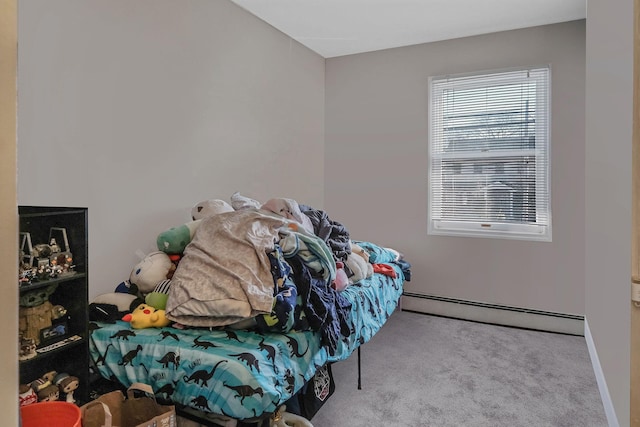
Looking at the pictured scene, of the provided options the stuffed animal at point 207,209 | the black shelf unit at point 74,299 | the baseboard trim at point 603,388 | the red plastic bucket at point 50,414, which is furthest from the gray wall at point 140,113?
the baseboard trim at point 603,388

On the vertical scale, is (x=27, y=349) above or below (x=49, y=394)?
above

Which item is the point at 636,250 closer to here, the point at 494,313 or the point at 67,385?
the point at 67,385

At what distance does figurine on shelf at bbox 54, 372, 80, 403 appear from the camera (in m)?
1.51

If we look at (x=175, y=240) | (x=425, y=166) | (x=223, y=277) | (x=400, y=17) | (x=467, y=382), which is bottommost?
(x=467, y=382)

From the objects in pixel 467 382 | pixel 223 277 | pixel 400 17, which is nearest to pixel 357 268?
pixel 467 382

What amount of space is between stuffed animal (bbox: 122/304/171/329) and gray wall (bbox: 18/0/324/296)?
456 mm

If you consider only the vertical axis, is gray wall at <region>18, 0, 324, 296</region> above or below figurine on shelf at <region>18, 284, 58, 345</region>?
above

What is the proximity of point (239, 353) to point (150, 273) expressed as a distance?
765 mm

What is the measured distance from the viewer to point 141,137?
2.35 m

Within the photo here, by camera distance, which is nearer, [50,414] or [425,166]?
[50,414]

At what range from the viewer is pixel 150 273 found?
6.59ft

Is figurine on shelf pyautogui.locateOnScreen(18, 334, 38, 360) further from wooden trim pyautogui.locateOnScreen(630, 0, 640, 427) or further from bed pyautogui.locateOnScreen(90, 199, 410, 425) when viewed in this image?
wooden trim pyautogui.locateOnScreen(630, 0, 640, 427)

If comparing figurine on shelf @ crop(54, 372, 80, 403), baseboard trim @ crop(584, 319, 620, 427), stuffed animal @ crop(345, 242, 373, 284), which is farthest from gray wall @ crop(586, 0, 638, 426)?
figurine on shelf @ crop(54, 372, 80, 403)

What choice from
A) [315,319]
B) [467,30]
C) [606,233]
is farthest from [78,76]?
[467,30]
